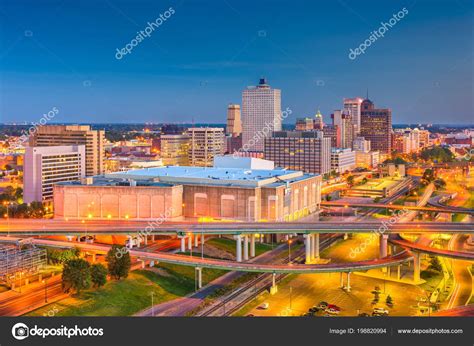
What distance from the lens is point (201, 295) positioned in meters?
26.9

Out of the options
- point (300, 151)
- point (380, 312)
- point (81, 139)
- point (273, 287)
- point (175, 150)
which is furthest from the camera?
point (175, 150)

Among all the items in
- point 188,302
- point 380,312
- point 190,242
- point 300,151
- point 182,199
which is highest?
point 300,151

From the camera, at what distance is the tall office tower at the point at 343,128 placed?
128m

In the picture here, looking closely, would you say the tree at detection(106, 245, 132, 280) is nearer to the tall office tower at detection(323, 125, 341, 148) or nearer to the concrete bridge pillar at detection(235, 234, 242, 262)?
the concrete bridge pillar at detection(235, 234, 242, 262)

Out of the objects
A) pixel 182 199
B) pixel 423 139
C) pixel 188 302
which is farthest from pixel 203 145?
pixel 423 139

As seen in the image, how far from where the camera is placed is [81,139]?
217 feet

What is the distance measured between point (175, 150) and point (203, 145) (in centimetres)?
499

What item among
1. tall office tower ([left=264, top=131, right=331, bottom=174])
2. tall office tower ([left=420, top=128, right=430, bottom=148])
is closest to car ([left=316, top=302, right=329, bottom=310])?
tall office tower ([left=264, top=131, right=331, bottom=174])

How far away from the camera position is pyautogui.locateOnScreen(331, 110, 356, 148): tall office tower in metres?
128

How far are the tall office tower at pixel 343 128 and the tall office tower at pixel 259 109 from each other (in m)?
13.9

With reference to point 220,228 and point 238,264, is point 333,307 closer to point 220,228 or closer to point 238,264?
point 238,264

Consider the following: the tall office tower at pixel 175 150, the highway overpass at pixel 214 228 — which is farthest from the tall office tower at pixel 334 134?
the highway overpass at pixel 214 228

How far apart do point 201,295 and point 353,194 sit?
4385 cm
